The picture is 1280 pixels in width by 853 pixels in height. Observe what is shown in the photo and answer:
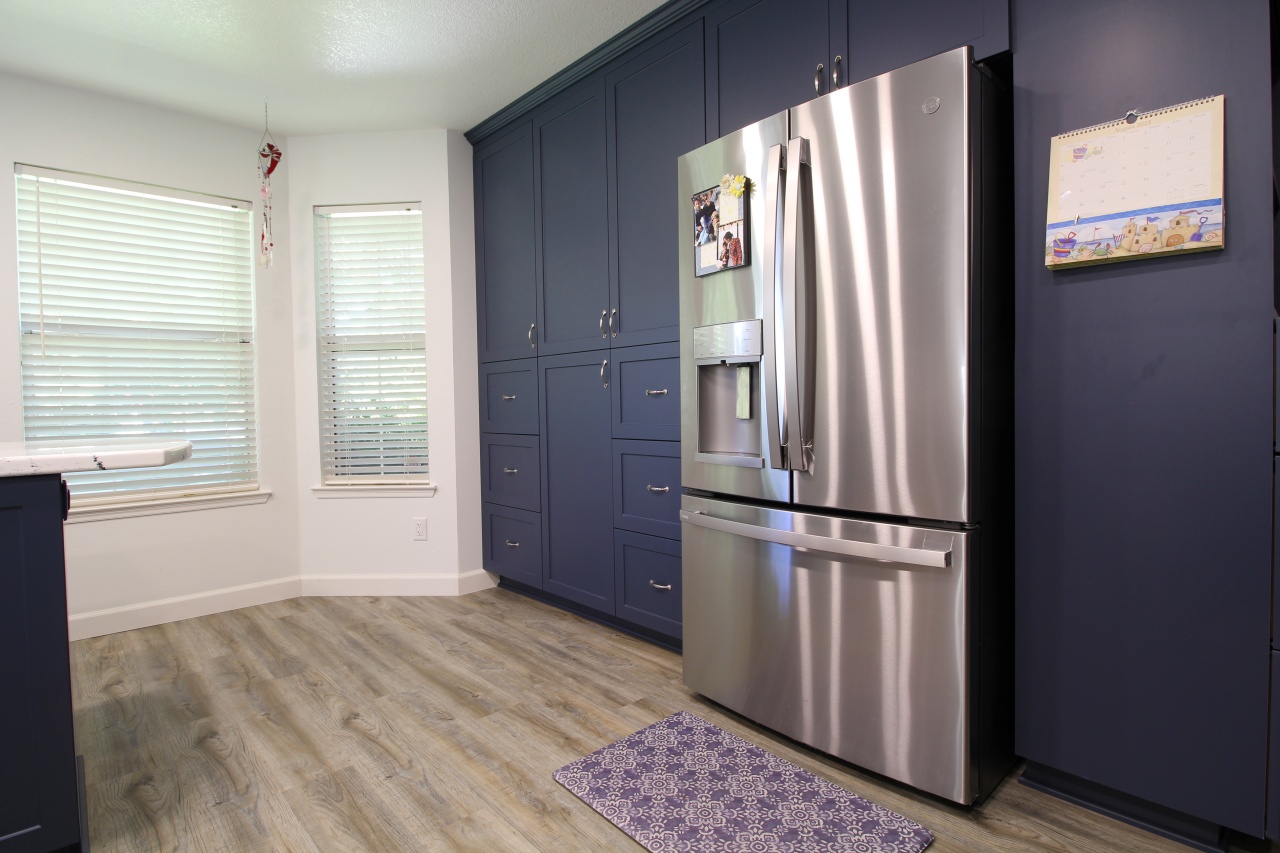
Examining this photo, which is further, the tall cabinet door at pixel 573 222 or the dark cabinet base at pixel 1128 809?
the tall cabinet door at pixel 573 222

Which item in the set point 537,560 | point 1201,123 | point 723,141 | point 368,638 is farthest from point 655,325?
point 368,638

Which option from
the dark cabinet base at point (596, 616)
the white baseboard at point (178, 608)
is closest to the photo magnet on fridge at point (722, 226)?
the dark cabinet base at point (596, 616)

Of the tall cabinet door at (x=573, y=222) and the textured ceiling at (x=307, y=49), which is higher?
the textured ceiling at (x=307, y=49)

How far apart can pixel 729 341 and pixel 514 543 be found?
75.4 inches

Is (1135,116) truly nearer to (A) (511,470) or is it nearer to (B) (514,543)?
(A) (511,470)

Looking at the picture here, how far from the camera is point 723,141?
192cm

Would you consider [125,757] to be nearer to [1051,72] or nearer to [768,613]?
[768,613]

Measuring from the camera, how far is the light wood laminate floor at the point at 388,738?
1484 millimetres

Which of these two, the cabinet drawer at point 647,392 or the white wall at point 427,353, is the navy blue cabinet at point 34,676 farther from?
the white wall at point 427,353

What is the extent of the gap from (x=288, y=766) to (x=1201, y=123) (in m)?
2.63

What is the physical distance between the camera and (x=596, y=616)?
2.96 meters

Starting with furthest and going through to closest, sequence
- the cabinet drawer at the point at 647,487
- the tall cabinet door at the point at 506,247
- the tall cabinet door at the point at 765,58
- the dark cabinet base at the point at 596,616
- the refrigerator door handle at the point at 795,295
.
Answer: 1. the tall cabinet door at the point at 506,247
2. the dark cabinet base at the point at 596,616
3. the cabinet drawer at the point at 647,487
4. the tall cabinet door at the point at 765,58
5. the refrigerator door handle at the point at 795,295

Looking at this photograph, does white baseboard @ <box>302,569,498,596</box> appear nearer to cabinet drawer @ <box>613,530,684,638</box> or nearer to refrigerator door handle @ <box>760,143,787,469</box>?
cabinet drawer @ <box>613,530,684,638</box>

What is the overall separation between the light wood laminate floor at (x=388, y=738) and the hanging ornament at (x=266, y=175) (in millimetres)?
1806
